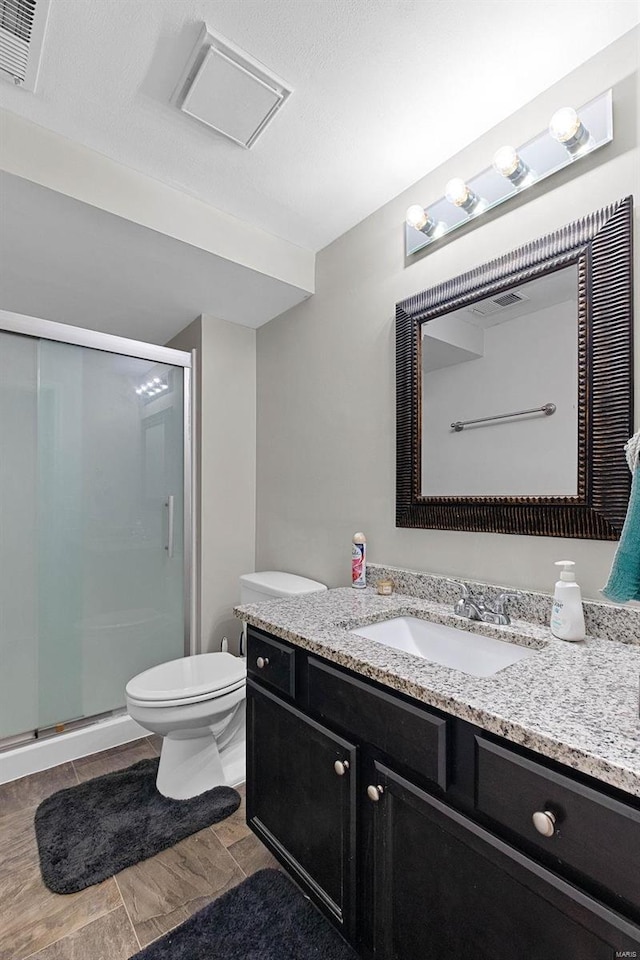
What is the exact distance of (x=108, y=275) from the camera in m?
2.10

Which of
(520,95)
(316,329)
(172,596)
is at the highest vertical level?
(520,95)

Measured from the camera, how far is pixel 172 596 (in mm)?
2494

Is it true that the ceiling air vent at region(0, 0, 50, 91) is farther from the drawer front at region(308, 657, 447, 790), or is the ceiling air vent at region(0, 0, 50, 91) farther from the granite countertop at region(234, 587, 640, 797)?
the drawer front at region(308, 657, 447, 790)

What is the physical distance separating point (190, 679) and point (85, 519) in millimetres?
918

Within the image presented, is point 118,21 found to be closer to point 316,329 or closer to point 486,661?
point 316,329

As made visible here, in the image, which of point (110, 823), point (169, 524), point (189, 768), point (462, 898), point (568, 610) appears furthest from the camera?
point (169, 524)

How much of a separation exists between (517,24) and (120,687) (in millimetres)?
2885

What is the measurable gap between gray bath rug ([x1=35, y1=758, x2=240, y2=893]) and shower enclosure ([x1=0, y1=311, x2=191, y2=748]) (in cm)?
45

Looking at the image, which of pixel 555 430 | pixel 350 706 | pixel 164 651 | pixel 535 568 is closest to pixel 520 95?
pixel 555 430

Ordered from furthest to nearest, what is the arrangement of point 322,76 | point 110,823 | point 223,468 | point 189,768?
point 223,468 → point 189,768 → point 110,823 → point 322,76

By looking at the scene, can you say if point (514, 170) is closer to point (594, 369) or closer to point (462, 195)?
point (462, 195)

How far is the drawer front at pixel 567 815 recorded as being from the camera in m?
0.64

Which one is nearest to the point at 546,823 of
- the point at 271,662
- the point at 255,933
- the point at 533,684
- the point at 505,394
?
the point at 533,684

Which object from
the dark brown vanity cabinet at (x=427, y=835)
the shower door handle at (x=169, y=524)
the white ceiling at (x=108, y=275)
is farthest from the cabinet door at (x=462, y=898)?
the white ceiling at (x=108, y=275)
